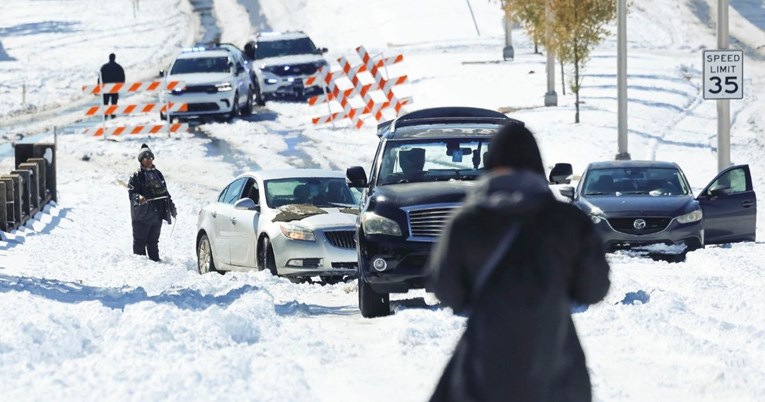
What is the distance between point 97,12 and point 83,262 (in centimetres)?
5442

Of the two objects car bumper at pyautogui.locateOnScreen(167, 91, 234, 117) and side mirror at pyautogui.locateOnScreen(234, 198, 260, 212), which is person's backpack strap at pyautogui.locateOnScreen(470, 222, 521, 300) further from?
car bumper at pyautogui.locateOnScreen(167, 91, 234, 117)

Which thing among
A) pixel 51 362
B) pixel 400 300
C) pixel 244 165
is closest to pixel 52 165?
pixel 244 165

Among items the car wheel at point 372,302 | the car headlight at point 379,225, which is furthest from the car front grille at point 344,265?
the car headlight at point 379,225

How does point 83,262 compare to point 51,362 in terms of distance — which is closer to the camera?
point 51,362

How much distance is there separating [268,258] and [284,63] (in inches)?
954

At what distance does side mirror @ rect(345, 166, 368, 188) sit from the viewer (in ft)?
45.8

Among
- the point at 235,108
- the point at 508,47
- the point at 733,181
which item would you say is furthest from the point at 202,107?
the point at 733,181

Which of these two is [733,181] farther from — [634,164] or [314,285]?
[314,285]

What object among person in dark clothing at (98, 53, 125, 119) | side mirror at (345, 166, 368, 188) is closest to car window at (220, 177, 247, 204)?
side mirror at (345, 166, 368, 188)

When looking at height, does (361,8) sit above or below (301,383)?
above

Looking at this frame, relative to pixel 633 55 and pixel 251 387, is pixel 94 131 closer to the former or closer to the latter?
pixel 633 55

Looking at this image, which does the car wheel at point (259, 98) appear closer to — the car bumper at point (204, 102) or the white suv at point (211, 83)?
the white suv at point (211, 83)

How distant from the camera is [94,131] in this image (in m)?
36.1

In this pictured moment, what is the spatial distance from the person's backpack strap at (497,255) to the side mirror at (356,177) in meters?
8.41
